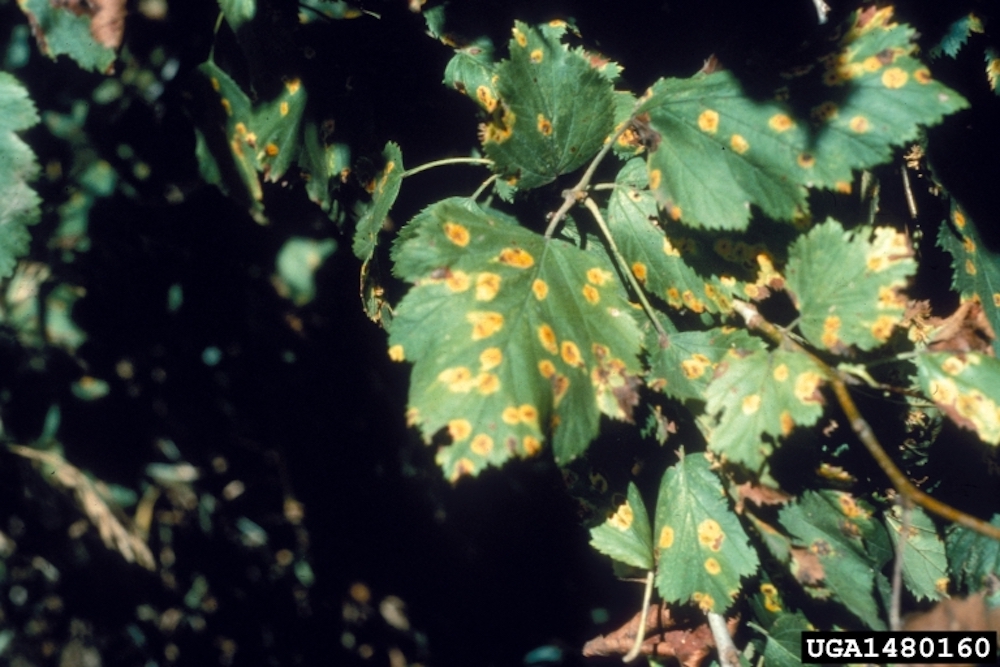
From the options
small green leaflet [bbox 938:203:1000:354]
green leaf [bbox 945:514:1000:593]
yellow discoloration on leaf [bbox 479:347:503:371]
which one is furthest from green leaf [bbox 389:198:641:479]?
green leaf [bbox 945:514:1000:593]

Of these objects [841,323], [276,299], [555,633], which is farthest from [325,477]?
[841,323]

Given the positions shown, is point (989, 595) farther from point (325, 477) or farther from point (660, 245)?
point (325, 477)

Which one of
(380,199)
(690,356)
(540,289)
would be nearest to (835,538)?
(690,356)

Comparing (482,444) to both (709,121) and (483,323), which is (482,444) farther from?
(709,121)

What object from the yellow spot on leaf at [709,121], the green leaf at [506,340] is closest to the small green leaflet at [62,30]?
the green leaf at [506,340]

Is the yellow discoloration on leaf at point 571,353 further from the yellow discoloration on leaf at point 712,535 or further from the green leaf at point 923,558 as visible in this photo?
the green leaf at point 923,558

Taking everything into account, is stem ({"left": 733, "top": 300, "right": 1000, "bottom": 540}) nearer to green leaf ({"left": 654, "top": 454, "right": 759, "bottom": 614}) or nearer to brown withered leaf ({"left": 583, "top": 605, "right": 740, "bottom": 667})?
green leaf ({"left": 654, "top": 454, "right": 759, "bottom": 614})
